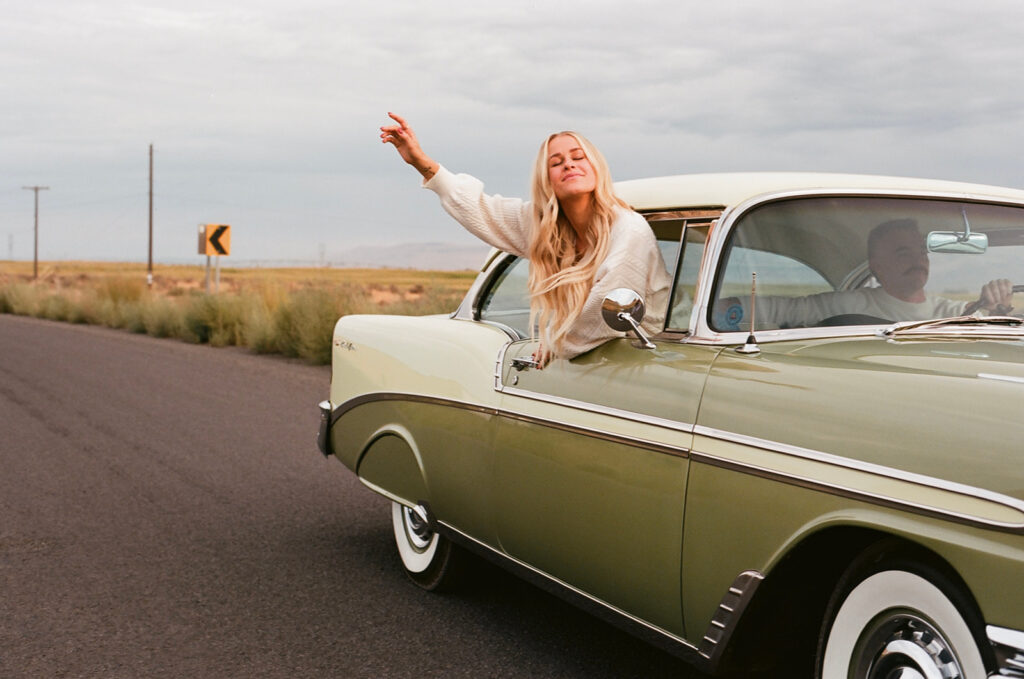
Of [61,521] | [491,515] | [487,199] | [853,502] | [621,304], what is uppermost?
[487,199]

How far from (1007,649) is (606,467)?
1.35 metres

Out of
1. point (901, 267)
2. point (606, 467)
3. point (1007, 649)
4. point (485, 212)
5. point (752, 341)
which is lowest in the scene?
point (1007, 649)

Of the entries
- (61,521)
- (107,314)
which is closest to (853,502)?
(61,521)

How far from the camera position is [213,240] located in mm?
27438

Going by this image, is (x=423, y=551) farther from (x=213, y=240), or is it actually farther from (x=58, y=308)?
(x=58, y=308)

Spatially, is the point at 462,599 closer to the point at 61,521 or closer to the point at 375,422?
the point at 375,422

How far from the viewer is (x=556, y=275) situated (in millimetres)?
3807

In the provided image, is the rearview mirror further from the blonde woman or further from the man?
the blonde woman

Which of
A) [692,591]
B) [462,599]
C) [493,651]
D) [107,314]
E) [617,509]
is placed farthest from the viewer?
[107,314]

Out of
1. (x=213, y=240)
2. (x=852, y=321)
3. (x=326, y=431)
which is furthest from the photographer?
(x=213, y=240)

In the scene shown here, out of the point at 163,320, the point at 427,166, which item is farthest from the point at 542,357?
the point at 163,320

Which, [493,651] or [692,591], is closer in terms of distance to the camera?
[692,591]

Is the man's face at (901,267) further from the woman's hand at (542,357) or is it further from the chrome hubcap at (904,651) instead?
the chrome hubcap at (904,651)

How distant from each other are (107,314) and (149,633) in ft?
83.8
